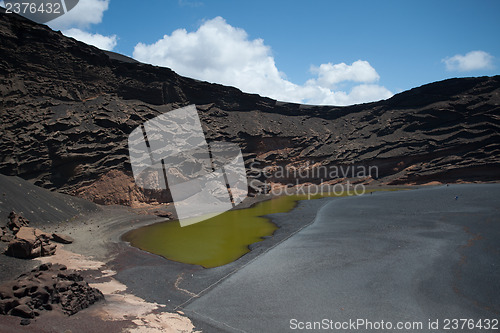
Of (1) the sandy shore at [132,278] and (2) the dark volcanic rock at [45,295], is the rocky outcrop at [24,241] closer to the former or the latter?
(1) the sandy shore at [132,278]

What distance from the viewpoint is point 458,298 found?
345 inches

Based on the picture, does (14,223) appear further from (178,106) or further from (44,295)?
(178,106)

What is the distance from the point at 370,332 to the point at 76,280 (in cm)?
811

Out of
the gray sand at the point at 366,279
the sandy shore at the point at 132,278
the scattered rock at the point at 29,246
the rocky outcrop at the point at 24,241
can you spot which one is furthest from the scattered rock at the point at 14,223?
the gray sand at the point at 366,279

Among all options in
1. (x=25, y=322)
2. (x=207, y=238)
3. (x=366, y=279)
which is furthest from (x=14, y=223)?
(x=366, y=279)

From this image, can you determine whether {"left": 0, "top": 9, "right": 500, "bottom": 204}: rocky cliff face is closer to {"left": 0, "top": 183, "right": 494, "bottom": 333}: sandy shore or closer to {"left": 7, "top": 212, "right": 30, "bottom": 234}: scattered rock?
{"left": 0, "top": 183, "right": 494, "bottom": 333}: sandy shore

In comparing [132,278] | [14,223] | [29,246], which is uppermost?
[14,223]

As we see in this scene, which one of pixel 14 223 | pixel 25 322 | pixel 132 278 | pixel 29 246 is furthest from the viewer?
pixel 14 223

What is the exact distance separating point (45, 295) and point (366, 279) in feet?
31.3

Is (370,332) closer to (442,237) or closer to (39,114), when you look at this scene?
(442,237)

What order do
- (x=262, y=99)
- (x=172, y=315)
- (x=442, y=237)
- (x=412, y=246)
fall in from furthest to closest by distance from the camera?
1. (x=262, y=99)
2. (x=442, y=237)
3. (x=412, y=246)
4. (x=172, y=315)

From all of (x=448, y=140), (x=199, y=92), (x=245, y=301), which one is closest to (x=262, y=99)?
(x=199, y=92)

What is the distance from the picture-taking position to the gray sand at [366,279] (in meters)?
8.10

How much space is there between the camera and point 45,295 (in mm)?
7480
